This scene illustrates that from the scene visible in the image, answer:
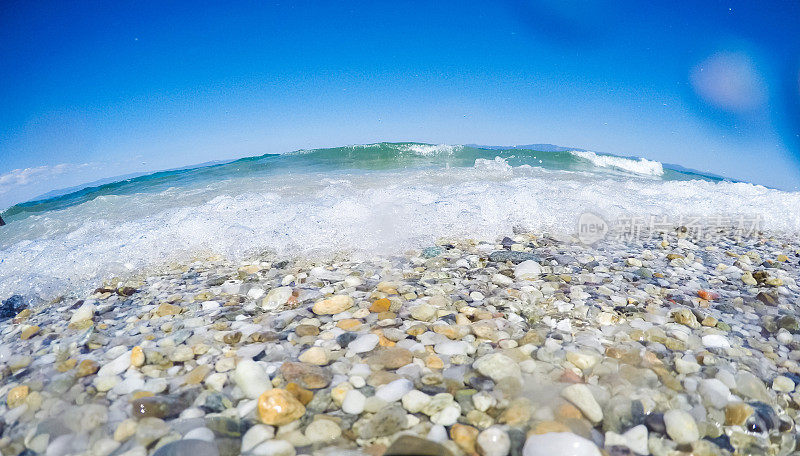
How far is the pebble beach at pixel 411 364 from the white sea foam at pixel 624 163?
1962 centimetres

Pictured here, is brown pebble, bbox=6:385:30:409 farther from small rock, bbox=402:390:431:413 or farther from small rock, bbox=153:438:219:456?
small rock, bbox=402:390:431:413

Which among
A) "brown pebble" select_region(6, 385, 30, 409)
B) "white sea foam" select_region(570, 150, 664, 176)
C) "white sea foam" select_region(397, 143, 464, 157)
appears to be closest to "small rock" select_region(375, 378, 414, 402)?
"brown pebble" select_region(6, 385, 30, 409)

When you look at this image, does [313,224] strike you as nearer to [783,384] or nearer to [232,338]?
[232,338]

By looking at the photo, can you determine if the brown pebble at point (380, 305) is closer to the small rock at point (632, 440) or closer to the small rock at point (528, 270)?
the small rock at point (528, 270)

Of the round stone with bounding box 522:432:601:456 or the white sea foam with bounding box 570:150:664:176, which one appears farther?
the white sea foam with bounding box 570:150:664:176

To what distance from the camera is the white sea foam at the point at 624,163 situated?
796 inches

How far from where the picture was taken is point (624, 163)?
21688mm

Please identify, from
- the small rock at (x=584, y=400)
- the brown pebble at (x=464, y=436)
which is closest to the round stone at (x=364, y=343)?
the brown pebble at (x=464, y=436)

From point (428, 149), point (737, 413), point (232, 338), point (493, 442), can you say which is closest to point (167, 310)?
point (232, 338)

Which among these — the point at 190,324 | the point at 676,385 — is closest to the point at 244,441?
the point at 190,324

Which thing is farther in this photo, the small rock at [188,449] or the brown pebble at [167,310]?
the brown pebble at [167,310]

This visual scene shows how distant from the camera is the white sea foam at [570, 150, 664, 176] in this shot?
66.4ft

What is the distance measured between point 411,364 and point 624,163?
81.0 feet

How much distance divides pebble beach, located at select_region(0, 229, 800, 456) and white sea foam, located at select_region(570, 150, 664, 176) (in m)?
19.6
